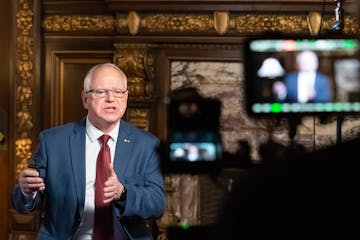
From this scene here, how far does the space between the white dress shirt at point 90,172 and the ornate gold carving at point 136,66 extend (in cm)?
133

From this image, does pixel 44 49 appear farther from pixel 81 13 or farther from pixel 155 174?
pixel 155 174

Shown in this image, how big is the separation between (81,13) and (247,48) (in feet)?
11.5

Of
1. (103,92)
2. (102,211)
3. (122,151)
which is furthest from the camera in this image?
(103,92)

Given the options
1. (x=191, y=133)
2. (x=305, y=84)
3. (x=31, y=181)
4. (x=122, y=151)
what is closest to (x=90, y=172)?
(x=122, y=151)

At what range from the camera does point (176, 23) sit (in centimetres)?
407

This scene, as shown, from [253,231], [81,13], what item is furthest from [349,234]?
[81,13]

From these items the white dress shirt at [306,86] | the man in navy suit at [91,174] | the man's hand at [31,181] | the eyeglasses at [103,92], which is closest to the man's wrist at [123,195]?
the man in navy suit at [91,174]

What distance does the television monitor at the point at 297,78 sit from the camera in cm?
87

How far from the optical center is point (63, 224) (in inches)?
101

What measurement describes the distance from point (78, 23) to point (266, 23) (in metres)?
1.17

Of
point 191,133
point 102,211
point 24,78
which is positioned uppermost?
point 24,78

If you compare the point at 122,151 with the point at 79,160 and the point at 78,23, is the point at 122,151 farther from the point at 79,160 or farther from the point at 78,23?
the point at 78,23

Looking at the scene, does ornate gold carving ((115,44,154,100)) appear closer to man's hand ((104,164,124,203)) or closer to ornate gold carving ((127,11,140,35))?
ornate gold carving ((127,11,140,35))

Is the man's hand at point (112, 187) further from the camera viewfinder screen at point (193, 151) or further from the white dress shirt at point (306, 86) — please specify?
the white dress shirt at point (306, 86)
